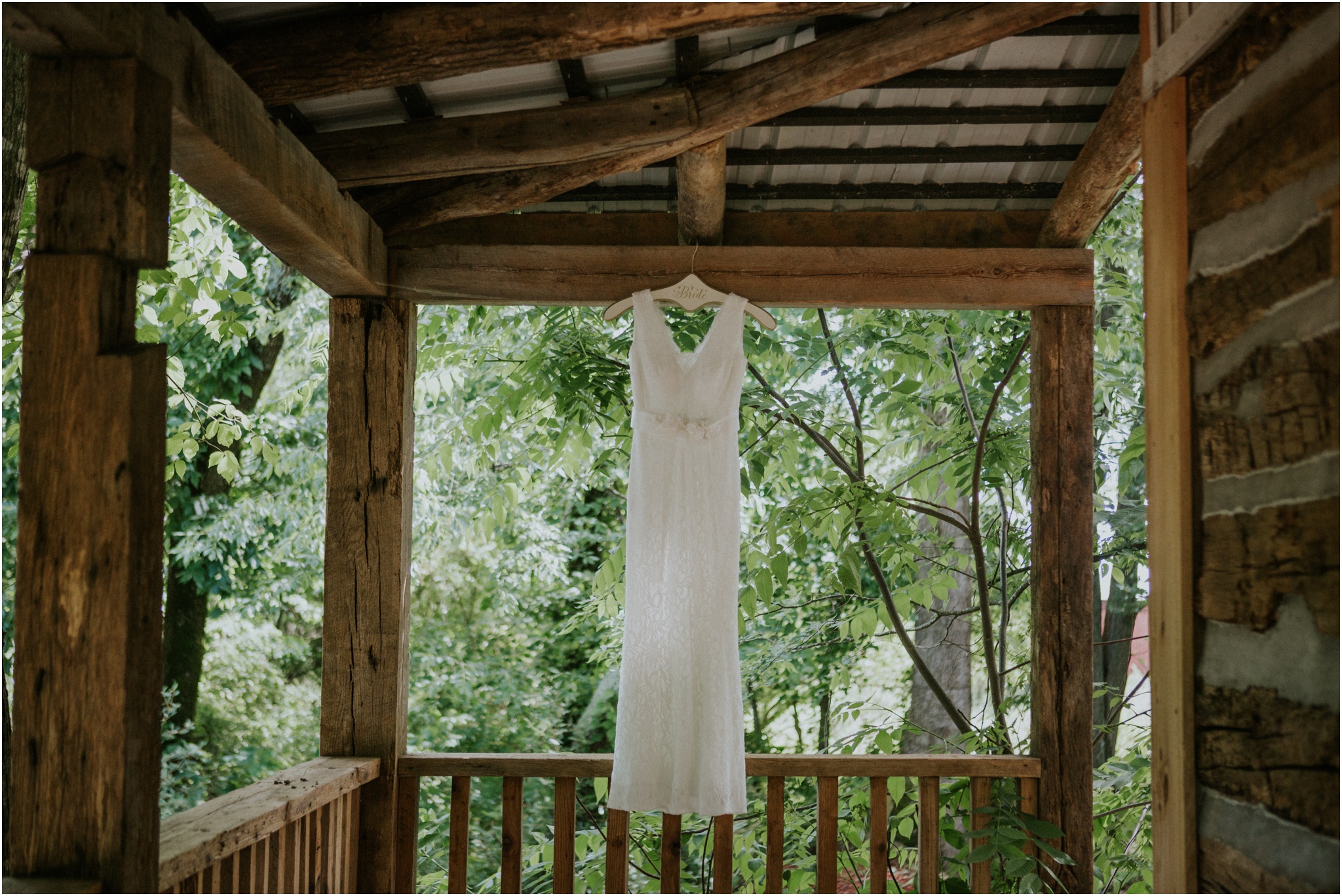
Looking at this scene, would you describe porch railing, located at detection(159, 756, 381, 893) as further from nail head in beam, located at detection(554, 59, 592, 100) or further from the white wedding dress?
nail head in beam, located at detection(554, 59, 592, 100)

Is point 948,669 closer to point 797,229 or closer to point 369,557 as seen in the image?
point 797,229

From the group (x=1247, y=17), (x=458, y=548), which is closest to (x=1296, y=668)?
(x=1247, y=17)

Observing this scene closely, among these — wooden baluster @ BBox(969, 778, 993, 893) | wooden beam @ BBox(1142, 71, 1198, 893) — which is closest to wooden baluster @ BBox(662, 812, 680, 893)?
wooden baluster @ BBox(969, 778, 993, 893)

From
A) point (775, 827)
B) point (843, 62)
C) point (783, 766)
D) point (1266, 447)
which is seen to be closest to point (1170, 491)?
point (1266, 447)

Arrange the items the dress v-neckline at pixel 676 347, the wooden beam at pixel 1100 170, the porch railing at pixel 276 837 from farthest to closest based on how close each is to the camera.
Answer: the dress v-neckline at pixel 676 347 < the wooden beam at pixel 1100 170 < the porch railing at pixel 276 837

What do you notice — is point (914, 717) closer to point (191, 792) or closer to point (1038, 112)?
point (1038, 112)

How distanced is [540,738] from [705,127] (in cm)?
553

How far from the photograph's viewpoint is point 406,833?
103 inches

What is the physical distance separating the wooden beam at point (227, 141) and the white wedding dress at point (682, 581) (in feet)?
2.68

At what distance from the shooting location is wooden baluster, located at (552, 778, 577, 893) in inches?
103

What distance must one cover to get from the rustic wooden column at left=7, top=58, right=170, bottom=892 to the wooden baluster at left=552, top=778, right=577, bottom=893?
4.50 ft

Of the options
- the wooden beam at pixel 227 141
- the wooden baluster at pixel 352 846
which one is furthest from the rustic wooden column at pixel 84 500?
the wooden baluster at pixel 352 846

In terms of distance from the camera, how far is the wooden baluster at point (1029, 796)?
Result: 2674mm

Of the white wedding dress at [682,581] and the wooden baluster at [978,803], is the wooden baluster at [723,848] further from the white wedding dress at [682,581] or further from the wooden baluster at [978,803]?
the wooden baluster at [978,803]
